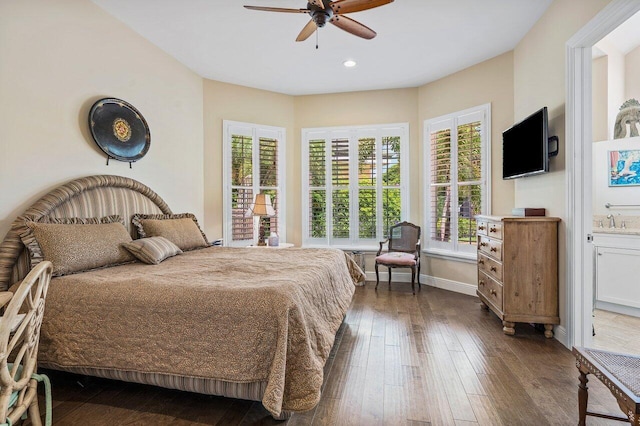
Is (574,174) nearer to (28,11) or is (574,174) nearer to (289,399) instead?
(289,399)

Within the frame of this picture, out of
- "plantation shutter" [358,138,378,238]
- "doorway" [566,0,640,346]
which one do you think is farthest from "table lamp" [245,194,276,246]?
"doorway" [566,0,640,346]

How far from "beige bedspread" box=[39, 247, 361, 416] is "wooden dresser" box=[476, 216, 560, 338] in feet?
6.02

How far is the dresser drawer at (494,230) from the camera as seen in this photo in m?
3.14

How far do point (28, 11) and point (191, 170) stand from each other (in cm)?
223

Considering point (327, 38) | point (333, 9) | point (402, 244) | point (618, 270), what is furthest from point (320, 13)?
point (618, 270)

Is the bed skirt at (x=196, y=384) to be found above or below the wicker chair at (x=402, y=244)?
below

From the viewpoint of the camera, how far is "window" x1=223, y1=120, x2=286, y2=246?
493 centimetres

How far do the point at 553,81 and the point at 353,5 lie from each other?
198cm

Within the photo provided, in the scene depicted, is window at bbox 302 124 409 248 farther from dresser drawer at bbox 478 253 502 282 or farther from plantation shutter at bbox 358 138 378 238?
dresser drawer at bbox 478 253 502 282

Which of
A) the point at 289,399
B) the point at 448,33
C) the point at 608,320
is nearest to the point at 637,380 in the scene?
the point at 289,399

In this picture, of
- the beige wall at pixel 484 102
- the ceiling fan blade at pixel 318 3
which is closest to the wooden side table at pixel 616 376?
the ceiling fan blade at pixel 318 3

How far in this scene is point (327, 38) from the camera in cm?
362

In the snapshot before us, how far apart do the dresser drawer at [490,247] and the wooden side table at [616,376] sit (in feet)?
5.01

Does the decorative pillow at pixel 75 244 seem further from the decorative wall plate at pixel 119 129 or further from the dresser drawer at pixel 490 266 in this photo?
the dresser drawer at pixel 490 266
